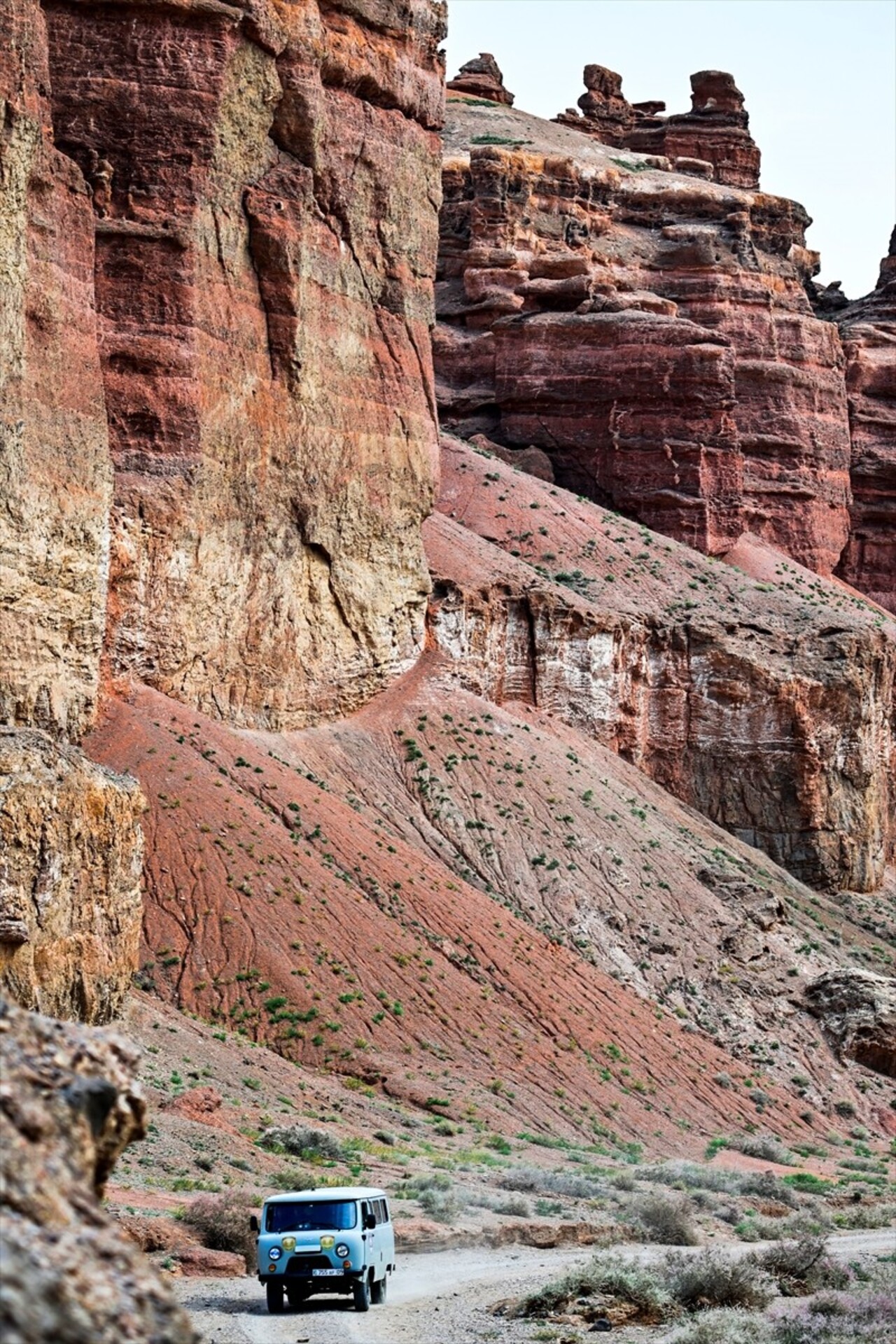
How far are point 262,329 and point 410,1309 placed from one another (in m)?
33.3

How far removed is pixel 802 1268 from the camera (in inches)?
1107

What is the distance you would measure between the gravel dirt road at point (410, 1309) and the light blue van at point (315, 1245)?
27cm

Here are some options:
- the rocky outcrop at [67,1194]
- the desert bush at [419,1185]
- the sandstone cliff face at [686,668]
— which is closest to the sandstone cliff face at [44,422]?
the desert bush at [419,1185]

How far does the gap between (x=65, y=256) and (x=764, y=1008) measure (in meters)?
24.5

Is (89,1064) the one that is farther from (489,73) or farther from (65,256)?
(489,73)

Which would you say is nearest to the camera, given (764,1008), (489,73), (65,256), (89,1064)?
(89,1064)

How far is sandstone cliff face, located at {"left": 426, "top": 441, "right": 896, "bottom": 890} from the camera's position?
6462cm

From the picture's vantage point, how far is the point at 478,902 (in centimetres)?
5091

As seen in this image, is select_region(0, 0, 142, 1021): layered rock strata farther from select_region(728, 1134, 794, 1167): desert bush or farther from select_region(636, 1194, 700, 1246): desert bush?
select_region(728, 1134, 794, 1167): desert bush

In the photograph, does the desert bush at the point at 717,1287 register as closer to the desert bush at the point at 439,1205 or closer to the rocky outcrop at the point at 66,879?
the desert bush at the point at 439,1205

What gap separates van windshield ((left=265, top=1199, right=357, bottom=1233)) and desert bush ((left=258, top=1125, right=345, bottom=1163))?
12.5 m

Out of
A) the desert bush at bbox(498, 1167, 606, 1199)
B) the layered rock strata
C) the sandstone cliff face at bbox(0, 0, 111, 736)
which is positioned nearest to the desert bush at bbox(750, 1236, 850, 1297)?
the desert bush at bbox(498, 1167, 606, 1199)

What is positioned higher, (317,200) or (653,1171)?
(317,200)

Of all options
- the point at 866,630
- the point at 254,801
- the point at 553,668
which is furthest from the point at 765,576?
the point at 254,801
